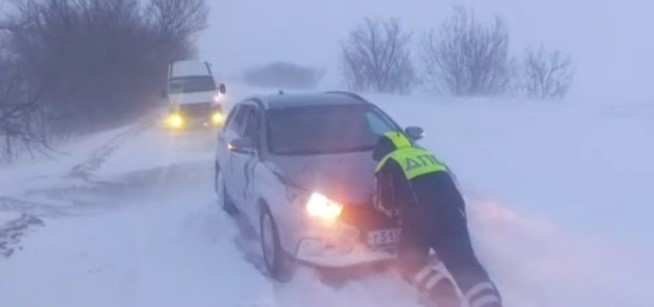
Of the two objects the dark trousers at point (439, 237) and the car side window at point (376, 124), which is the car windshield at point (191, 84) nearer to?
the car side window at point (376, 124)

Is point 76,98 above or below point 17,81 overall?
below

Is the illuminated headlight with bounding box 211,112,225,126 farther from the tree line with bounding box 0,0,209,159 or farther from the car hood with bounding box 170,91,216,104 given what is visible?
the tree line with bounding box 0,0,209,159

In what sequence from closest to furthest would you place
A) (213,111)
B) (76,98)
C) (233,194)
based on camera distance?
(233,194) < (213,111) < (76,98)

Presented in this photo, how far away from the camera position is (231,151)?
894 centimetres

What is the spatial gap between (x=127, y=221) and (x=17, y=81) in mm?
12342

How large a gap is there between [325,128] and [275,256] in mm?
1724

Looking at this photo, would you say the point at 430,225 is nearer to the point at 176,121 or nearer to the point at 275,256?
the point at 275,256

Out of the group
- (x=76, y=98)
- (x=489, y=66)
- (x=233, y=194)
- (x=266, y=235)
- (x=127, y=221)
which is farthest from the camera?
(x=489, y=66)

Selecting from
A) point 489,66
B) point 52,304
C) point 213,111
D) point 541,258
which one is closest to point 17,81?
point 213,111

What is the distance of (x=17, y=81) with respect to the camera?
20562mm

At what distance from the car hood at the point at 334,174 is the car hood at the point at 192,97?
1633 centimetres

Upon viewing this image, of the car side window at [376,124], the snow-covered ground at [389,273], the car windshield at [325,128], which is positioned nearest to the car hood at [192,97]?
the snow-covered ground at [389,273]

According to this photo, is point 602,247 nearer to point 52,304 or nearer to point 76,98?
point 52,304

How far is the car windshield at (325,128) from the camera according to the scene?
7746 mm
